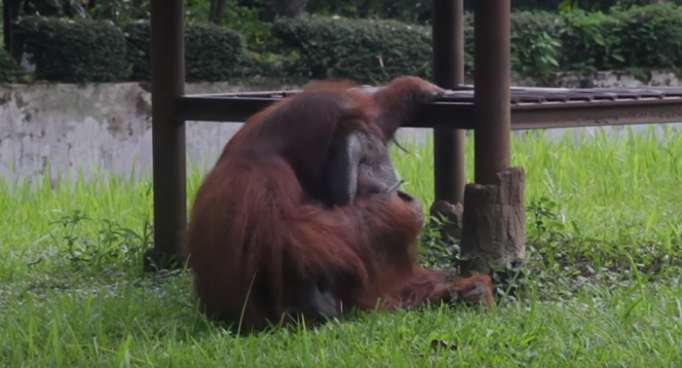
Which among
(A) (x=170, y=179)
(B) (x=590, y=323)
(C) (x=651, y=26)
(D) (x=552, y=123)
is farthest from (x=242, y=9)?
(B) (x=590, y=323)

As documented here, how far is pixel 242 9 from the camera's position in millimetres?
11281

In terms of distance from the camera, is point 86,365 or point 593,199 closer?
point 86,365

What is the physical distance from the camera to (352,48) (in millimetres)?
8984

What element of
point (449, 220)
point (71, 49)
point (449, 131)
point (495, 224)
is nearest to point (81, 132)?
point (71, 49)

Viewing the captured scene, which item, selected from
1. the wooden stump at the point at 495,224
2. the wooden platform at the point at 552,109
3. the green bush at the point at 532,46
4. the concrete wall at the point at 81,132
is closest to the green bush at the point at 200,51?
the concrete wall at the point at 81,132

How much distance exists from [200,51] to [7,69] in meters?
1.32

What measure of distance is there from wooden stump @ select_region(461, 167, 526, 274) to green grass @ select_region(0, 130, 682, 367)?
0.44 feet

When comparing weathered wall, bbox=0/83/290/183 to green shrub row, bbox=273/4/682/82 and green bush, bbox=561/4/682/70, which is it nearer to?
green shrub row, bbox=273/4/682/82

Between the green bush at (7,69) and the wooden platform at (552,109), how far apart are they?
2942 millimetres

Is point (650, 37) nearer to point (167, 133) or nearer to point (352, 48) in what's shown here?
point (352, 48)

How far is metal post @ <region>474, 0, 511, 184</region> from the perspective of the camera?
13.8 feet

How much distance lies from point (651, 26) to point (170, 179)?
18.4 ft

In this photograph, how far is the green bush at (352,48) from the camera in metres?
8.91

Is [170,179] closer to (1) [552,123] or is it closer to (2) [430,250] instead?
(2) [430,250]
